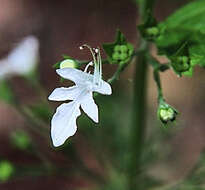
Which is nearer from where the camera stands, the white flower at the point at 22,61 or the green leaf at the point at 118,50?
the green leaf at the point at 118,50

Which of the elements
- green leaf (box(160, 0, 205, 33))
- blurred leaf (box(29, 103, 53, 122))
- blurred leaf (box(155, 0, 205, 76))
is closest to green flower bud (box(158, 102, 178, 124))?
blurred leaf (box(155, 0, 205, 76))

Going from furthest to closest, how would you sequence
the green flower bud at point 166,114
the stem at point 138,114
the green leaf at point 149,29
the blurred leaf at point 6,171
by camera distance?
the blurred leaf at point 6,171, the stem at point 138,114, the green leaf at point 149,29, the green flower bud at point 166,114

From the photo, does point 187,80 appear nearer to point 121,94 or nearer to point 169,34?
point 121,94

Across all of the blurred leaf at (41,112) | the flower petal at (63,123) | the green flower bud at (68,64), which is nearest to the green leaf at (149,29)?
the green flower bud at (68,64)

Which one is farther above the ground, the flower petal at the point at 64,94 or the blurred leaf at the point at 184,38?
the blurred leaf at the point at 184,38

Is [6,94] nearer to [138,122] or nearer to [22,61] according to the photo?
[22,61]

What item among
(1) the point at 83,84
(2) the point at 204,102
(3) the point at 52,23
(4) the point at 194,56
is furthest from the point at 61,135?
(3) the point at 52,23

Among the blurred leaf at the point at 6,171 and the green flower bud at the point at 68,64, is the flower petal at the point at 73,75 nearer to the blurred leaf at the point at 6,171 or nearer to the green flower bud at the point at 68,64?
the green flower bud at the point at 68,64
